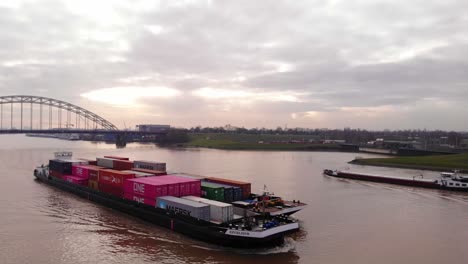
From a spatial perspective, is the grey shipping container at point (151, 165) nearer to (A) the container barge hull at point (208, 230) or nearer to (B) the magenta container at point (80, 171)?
(B) the magenta container at point (80, 171)

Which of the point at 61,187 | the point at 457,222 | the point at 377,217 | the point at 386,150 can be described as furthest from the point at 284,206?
the point at 386,150

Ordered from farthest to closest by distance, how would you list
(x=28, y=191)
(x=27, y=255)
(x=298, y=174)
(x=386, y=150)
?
(x=386, y=150)
(x=298, y=174)
(x=28, y=191)
(x=27, y=255)

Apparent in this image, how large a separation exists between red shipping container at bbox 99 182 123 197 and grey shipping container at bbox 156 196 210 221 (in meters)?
5.84

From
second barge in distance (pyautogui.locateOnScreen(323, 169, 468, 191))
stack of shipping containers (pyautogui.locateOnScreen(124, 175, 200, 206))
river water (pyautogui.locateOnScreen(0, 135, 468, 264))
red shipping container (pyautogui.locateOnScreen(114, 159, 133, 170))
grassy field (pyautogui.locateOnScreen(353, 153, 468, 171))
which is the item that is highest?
red shipping container (pyautogui.locateOnScreen(114, 159, 133, 170))

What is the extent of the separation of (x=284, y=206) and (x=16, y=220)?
16.4 metres

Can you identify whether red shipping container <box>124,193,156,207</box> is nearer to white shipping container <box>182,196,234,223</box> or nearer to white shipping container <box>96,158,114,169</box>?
white shipping container <box>182,196,234,223</box>

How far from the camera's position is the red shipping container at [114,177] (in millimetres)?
26816

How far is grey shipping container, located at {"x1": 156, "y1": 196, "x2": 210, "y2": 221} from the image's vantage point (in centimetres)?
1970

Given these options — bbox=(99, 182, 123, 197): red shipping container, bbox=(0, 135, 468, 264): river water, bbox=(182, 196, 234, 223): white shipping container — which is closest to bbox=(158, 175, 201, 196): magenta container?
bbox=(0, 135, 468, 264): river water

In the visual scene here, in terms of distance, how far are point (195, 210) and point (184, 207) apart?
0.93 meters

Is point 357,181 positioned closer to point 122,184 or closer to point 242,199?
point 242,199

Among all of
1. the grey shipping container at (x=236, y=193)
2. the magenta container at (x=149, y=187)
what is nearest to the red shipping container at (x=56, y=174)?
the magenta container at (x=149, y=187)

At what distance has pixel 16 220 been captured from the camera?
22953 mm

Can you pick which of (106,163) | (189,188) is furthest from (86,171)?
(189,188)
